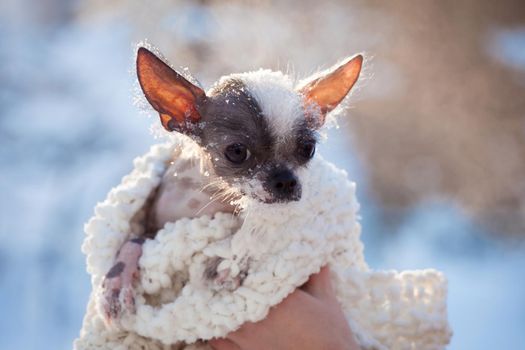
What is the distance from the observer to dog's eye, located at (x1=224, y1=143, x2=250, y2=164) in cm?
94

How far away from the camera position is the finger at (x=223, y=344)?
101cm

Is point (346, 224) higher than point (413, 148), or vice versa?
point (413, 148)

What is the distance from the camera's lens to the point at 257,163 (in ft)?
3.08

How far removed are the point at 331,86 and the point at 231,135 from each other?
23 centimetres

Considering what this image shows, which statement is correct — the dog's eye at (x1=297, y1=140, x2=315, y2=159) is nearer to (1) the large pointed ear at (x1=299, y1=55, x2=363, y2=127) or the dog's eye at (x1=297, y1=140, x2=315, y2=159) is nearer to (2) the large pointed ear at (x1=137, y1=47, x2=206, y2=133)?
(1) the large pointed ear at (x1=299, y1=55, x2=363, y2=127)

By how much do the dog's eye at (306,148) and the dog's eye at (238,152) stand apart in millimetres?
95

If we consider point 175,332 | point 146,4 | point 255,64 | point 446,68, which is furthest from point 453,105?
point 175,332

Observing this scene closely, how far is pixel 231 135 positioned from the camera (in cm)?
95

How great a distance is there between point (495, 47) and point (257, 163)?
1.66 meters

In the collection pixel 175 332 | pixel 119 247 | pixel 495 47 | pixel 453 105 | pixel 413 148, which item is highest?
pixel 495 47

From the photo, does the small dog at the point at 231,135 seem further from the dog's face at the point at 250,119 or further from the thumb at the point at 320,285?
the thumb at the point at 320,285

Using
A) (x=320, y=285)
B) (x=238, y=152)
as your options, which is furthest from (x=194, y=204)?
(x=320, y=285)

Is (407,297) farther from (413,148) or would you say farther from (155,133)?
(413,148)

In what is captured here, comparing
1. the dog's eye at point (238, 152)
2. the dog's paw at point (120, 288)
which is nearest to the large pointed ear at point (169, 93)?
the dog's eye at point (238, 152)
